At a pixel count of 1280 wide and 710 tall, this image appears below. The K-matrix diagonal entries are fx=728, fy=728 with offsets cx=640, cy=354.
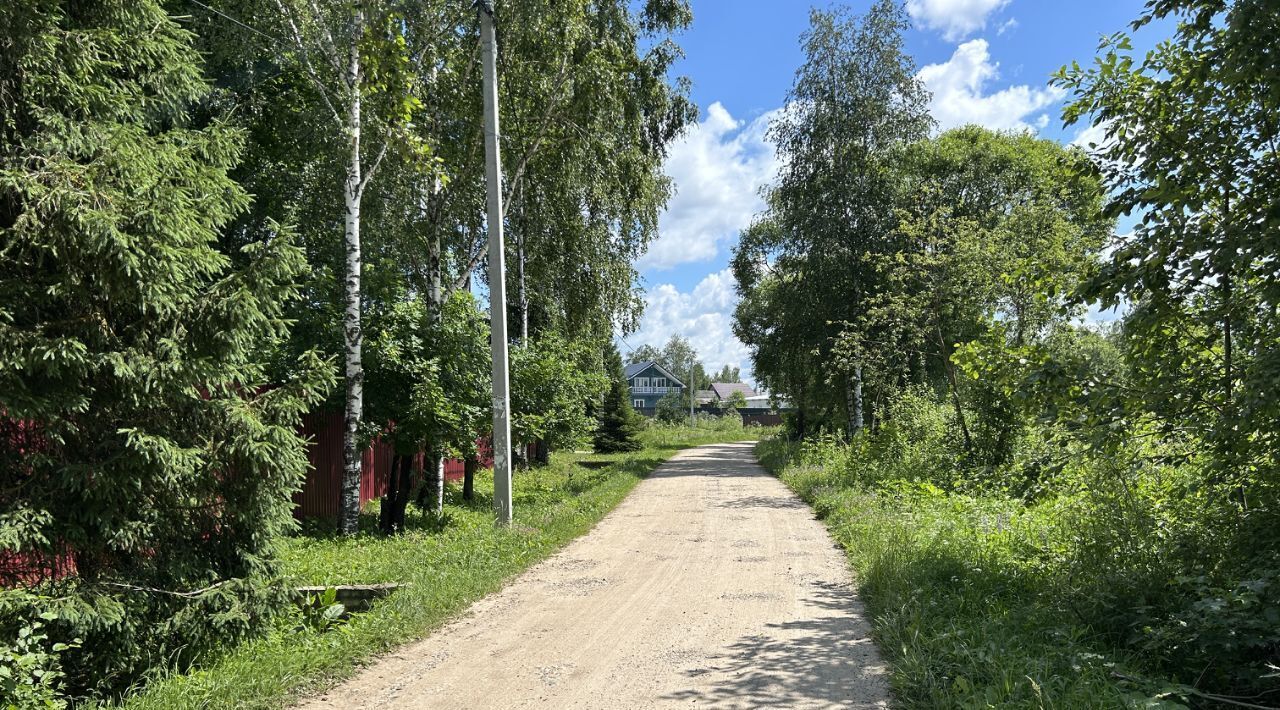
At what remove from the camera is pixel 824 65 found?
21609 mm

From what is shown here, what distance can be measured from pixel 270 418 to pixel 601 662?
316 centimetres

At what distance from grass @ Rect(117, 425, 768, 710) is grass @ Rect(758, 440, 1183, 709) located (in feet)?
12.7

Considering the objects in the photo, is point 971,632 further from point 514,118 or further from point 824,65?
point 824,65

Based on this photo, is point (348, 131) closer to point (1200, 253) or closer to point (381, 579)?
point (381, 579)

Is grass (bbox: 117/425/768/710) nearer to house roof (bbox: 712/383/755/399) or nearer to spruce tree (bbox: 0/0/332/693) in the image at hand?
spruce tree (bbox: 0/0/332/693)

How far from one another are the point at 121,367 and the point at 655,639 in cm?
430

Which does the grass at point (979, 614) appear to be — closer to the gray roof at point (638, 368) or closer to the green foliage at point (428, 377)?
the green foliage at point (428, 377)

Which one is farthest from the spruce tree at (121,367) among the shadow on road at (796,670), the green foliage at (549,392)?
the green foliage at (549,392)

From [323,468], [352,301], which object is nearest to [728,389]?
[323,468]

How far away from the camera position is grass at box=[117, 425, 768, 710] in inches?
185

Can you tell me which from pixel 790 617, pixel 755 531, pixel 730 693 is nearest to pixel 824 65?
pixel 755 531

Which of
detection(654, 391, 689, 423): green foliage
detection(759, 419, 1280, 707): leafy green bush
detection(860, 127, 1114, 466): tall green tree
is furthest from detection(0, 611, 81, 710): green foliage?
detection(654, 391, 689, 423): green foliage

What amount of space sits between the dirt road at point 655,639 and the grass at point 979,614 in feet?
0.94

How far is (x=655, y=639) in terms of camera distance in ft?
19.3
